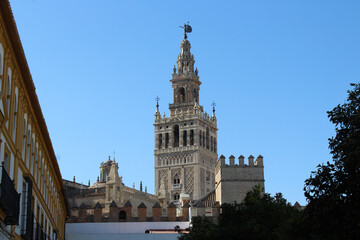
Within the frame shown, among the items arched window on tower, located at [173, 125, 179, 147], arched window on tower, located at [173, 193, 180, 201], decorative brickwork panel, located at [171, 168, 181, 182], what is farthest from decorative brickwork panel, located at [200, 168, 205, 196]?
arched window on tower, located at [173, 125, 179, 147]

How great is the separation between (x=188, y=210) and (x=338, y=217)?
32.1 metres

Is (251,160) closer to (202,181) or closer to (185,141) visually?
(202,181)

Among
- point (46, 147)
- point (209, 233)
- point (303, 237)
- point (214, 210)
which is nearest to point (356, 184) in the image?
point (303, 237)

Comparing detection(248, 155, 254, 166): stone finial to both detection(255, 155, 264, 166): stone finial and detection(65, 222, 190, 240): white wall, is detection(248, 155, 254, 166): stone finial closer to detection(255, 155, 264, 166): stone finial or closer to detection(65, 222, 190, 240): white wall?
detection(255, 155, 264, 166): stone finial

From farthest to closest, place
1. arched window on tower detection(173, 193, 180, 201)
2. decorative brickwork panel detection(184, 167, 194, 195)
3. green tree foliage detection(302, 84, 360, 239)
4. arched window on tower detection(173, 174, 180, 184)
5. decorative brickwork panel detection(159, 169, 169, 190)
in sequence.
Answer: decorative brickwork panel detection(159, 169, 169, 190) → arched window on tower detection(173, 174, 180, 184) → arched window on tower detection(173, 193, 180, 201) → decorative brickwork panel detection(184, 167, 194, 195) → green tree foliage detection(302, 84, 360, 239)

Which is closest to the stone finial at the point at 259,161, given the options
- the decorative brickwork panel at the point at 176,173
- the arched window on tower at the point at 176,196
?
the arched window on tower at the point at 176,196

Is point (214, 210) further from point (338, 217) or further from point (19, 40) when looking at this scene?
point (19, 40)

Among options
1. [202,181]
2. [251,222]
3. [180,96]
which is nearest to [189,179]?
[202,181]

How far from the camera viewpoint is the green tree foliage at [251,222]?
36.2 meters

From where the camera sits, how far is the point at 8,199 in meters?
14.9

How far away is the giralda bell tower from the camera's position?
98.2 meters

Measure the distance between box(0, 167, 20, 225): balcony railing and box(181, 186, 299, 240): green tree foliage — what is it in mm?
20484

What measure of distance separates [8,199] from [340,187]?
10.1 meters

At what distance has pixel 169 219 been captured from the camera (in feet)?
166
